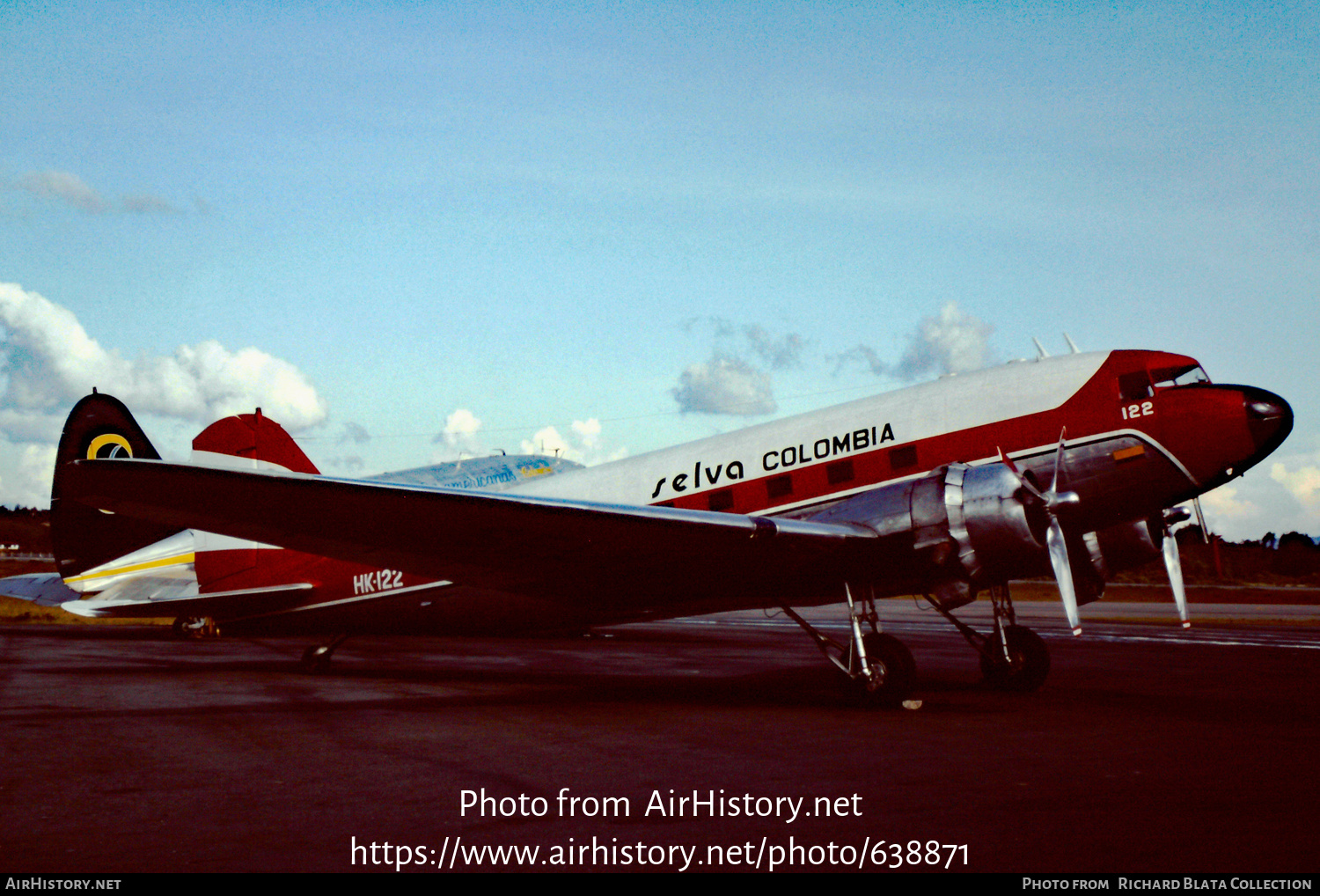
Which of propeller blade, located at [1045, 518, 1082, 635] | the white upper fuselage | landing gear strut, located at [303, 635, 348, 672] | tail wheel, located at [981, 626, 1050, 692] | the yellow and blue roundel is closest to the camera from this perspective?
propeller blade, located at [1045, 518, 1082, 635]

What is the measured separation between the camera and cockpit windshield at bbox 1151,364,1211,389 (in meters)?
12.9

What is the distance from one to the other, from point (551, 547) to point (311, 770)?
4802 mm

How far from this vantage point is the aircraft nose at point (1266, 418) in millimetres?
12438

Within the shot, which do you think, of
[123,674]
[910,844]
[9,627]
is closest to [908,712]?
[910,844]

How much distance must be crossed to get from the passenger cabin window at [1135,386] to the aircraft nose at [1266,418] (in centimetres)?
106

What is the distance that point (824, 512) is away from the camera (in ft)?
45.1

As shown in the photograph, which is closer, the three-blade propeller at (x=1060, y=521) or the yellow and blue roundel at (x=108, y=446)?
Result: the three-blade propeller at (x=1060, y=521)

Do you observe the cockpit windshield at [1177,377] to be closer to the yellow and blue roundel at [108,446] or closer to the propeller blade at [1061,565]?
the propeller blade at [1061,565]

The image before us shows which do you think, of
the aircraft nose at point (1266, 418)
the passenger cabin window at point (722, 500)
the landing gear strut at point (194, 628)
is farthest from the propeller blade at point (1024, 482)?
the landing gear strut at point (194, 628)

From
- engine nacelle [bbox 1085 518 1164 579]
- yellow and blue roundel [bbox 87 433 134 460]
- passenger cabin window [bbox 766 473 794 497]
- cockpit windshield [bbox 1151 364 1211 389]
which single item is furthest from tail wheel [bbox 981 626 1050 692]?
yellow and blue roundel [bbox 87 433 134 460]

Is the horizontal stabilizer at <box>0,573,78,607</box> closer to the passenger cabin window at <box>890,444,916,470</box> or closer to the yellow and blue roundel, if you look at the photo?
the yellow and blue roundel

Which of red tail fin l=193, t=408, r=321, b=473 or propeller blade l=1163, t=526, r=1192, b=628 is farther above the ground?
red tail fin l=193, t=408, r=321, b=473

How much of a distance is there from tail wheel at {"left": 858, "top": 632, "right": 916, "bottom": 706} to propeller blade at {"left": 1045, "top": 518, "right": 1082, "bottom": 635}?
186 centimetres

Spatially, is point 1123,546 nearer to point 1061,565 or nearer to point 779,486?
point 1061,565
